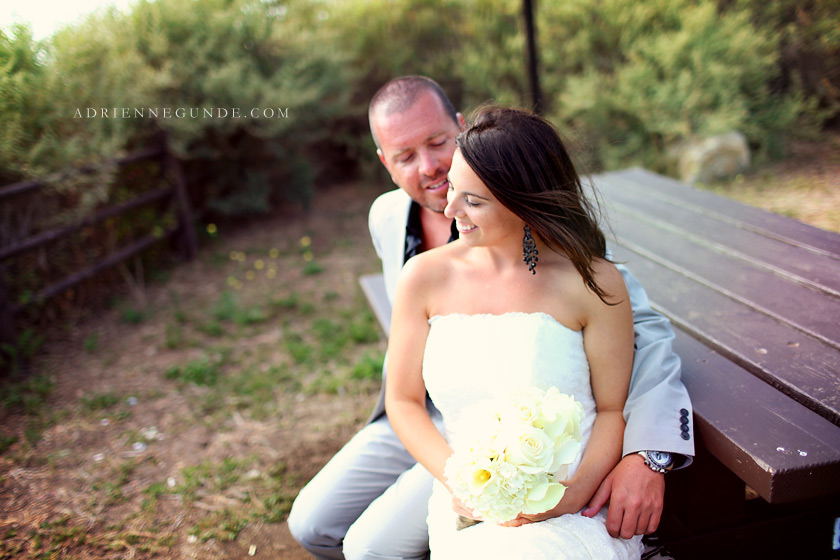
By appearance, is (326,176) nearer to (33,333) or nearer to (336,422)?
(33,333)

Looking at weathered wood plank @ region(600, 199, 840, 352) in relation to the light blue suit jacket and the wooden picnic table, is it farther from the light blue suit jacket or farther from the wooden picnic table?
the light blue suit jacket

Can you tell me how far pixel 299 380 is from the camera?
397 centimetres

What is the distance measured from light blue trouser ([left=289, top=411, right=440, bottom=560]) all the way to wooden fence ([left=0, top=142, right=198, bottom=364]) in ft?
8.88

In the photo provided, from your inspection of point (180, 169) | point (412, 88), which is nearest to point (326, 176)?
point (180, 169)

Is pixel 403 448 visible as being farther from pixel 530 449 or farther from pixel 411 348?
pixel 530 449

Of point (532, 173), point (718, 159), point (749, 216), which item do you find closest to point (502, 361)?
point (532, 173)

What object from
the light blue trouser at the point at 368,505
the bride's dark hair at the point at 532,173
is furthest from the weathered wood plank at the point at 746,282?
the light blue trouser at the point at 368,505

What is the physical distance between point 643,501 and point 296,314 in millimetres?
3646

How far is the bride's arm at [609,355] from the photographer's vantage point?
1793 millimetres

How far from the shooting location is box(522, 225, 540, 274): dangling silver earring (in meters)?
1.86

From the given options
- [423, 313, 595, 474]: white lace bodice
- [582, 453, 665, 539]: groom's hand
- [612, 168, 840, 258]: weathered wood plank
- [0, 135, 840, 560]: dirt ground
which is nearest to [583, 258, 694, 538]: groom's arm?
[582, 453, 665, 539]: groom's hand

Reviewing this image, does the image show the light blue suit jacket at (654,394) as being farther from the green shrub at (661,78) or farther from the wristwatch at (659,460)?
the green shrub at (661,78)

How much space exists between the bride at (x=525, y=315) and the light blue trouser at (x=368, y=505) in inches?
7.3

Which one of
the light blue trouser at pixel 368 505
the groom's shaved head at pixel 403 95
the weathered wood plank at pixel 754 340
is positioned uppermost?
the groom's shaved head at pixel 403 95
